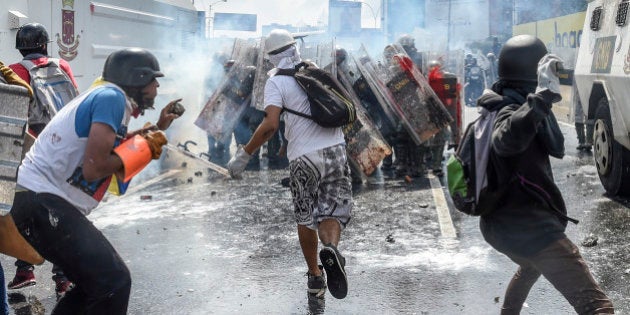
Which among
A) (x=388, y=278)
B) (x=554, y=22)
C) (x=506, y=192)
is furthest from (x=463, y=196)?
(x=554, y=22)

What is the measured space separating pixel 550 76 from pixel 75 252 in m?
2.16

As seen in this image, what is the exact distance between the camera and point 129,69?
3.64 metres

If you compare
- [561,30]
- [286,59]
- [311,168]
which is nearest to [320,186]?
[311,168]

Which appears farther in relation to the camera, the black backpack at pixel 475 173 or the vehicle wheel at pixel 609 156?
the vehicle wheel at pixel 609 156

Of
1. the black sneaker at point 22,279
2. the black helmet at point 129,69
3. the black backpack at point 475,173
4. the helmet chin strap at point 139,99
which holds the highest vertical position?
the black helmet at point 129,69

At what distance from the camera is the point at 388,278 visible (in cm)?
580

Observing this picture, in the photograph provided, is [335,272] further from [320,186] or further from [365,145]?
[365,145]

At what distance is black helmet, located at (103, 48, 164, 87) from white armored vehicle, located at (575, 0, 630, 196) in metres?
5.39

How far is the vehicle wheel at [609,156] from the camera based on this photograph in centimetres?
837

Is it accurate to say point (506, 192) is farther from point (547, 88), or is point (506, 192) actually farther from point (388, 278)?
point (388, 278)

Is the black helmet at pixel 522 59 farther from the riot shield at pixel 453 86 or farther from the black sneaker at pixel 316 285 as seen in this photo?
the riot shield at pixel 453 86

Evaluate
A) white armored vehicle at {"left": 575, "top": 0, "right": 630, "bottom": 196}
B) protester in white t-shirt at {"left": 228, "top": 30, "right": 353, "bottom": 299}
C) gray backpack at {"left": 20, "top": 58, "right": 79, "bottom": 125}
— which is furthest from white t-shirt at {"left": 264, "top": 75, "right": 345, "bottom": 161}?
white armored vehicle at {"left": 575, "top": 0, "right": 630, "bottom": 196}

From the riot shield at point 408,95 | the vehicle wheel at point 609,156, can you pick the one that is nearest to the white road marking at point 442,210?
the riot shield at point 408,95

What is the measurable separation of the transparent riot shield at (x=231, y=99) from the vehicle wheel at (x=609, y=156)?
220 inches
